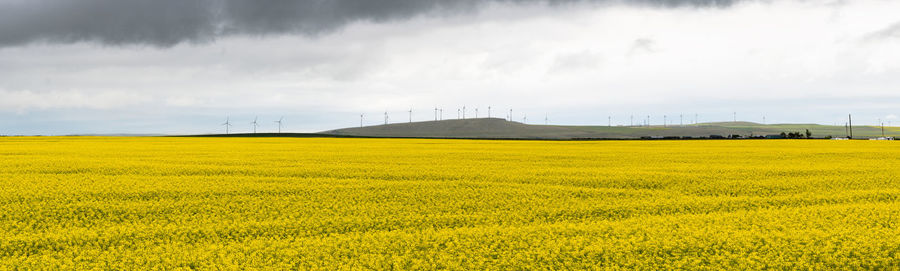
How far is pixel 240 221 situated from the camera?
867cm

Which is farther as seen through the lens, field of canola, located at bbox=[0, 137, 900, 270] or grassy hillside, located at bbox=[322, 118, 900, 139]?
grassy hillside, located at bbox=[322, 118, 900, 139]

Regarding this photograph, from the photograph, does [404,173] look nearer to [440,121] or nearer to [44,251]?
[44,251]

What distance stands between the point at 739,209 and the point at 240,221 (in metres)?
8.63

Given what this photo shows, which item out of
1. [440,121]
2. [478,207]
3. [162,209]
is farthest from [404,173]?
[440,121]

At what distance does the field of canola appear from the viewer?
6.37 metres

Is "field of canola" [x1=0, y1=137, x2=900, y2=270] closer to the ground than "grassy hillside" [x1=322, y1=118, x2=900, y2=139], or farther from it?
closer to the ground

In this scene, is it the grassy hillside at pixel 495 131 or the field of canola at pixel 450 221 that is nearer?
the field of canola at pixel 450 221

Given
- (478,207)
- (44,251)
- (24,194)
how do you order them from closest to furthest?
(44,251) → (478,207) → (24,194)

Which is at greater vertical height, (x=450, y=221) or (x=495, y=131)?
(x=495, y=131)

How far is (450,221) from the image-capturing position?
8.58 metres

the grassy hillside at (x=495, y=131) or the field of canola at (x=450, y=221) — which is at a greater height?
the grassy hillside at (x=495, y=131)

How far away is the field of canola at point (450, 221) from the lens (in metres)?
6.37

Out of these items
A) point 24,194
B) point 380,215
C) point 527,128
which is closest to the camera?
point 380,215

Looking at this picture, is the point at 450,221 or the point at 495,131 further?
the point at 495,131
